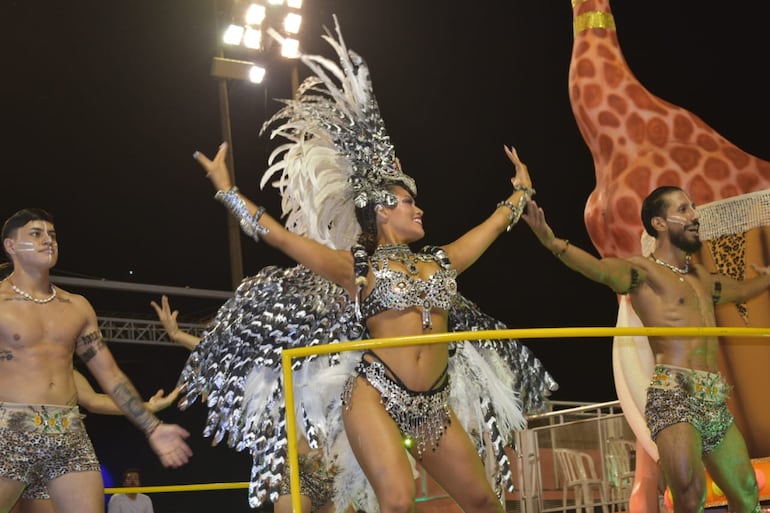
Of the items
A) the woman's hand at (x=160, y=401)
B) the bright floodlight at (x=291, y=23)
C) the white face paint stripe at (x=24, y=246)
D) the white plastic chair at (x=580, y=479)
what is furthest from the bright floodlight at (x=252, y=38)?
the white face paint stripe at (x=24, y=246)

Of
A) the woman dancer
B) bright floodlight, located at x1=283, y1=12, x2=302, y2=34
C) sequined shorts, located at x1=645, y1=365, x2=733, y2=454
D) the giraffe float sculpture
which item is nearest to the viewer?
the woman dancer

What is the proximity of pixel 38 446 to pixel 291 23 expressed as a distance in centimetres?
676

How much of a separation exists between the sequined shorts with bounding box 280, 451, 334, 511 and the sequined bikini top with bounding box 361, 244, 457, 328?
130 centimetres

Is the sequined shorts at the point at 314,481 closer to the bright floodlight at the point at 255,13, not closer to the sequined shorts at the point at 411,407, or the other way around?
the sequined shorts at the point at 411,407

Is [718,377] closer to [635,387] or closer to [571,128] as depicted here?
[635,387]

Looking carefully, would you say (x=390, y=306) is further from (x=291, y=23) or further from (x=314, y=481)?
(x=291, y=23)

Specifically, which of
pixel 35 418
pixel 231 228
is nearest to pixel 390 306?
pixel 35 418

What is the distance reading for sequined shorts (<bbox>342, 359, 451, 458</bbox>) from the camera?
12.4 ft

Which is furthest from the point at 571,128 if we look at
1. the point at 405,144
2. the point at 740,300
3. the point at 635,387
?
the point at 740,300

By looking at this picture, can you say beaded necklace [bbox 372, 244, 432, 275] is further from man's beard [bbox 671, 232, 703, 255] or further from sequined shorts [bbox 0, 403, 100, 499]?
sequined shorts [bbox 0, 403, 100, 499]

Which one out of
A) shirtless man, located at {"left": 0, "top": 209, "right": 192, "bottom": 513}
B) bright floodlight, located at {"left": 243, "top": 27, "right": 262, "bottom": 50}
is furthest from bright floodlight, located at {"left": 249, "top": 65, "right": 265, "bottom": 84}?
shirtless man, located at {"left": 0, "top": 209, "right": 192, "bottom": 513}

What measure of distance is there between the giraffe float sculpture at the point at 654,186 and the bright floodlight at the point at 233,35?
3.61m

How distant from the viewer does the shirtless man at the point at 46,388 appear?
3.89 m

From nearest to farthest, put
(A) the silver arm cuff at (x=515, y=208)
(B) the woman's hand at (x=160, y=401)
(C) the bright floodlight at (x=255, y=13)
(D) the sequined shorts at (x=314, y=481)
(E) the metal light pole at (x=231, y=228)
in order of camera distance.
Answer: (A) the silver arm cuff at (x=515, y=208), (B) the woman's hand at (x=160, y=401), (D) the sequined shorts at (x=314, y=481), (E) the metal light pole at (x=231, y=228), (C) the bright floodlight at (x=255, y=13)
